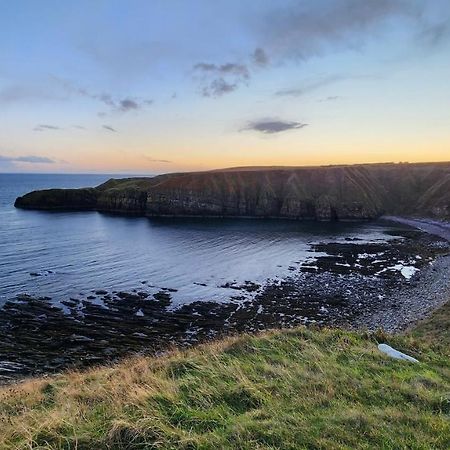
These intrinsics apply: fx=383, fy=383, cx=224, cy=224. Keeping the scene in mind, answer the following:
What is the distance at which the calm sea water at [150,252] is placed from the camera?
4234cm

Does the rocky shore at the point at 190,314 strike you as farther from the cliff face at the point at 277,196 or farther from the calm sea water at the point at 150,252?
the cliff face at the point at 277,196

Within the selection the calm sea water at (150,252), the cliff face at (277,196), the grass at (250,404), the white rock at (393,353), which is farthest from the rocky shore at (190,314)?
the cliff face at (277,196)

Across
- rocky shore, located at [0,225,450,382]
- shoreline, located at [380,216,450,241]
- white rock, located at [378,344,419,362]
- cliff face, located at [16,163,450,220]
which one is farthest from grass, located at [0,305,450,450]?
cliff face, located at [16,163,450,220]

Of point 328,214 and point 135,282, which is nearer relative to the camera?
point 135,282

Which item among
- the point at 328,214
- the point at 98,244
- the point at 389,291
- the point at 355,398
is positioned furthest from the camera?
the point at 328,214

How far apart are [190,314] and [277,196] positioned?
84.1m

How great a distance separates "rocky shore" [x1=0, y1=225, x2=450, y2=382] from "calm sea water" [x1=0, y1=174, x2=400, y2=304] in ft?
9.61

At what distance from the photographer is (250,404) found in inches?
358

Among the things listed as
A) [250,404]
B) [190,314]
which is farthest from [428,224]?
[250,404]

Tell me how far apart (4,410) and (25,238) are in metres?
65.2

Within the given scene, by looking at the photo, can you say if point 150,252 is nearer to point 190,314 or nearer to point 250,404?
point 190,314

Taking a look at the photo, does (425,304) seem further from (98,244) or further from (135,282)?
(98,244)

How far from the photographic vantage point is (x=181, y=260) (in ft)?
182

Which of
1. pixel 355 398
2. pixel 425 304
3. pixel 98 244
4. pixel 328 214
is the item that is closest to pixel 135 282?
pixel 98 244
